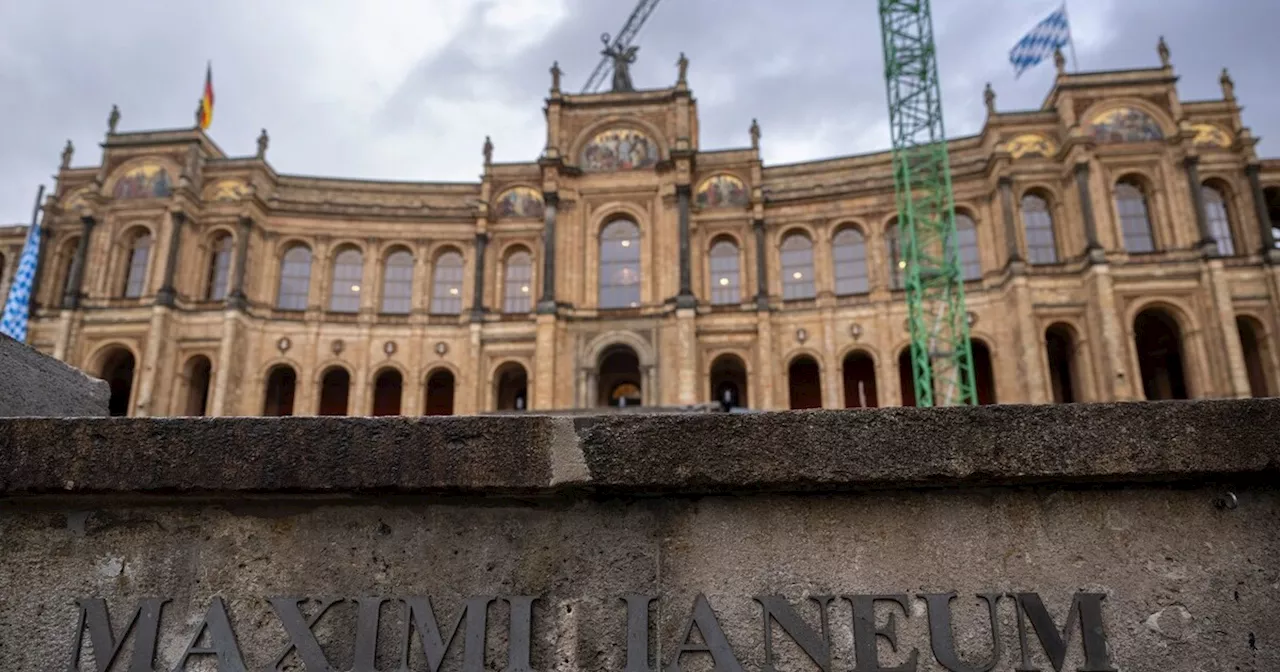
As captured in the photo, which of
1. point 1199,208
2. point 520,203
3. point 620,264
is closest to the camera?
point 1199,208

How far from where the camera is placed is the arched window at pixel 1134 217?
3048cm

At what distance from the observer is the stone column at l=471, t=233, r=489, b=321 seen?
108 ft

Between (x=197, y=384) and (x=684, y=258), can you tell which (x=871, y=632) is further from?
(x=197, y=384)

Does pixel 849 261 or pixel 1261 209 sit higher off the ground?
pixel 1261 209

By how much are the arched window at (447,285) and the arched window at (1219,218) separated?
1196 inches

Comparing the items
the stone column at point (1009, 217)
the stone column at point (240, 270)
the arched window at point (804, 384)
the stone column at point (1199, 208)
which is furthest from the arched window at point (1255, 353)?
the stone column at point (240, 270)

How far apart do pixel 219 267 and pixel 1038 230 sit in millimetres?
34531

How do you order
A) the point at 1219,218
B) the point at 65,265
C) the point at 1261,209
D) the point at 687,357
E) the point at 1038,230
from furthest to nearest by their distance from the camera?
1. the point at 65,265
2. the point at 1038,230
3. the point at 1219,218
4. the point at 687,357
5. the point at 1261,209

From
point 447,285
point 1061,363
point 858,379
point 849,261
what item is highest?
point 849,261

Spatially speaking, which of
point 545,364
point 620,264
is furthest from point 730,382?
point 545,364

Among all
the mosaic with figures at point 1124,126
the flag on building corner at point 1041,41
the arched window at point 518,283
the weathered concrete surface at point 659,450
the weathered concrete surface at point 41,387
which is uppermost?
the flag on building corner at point 1041,41

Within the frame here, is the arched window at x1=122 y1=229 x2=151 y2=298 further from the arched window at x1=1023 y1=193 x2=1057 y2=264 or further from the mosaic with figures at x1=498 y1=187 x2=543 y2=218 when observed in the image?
the arched window at x1=1023 y1=193 x2=1057 y2=264

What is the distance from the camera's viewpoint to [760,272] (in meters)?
32.3

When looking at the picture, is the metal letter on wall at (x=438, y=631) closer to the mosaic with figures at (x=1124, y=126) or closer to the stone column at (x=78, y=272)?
the mosaic with figures at (x=1124, y=126)
